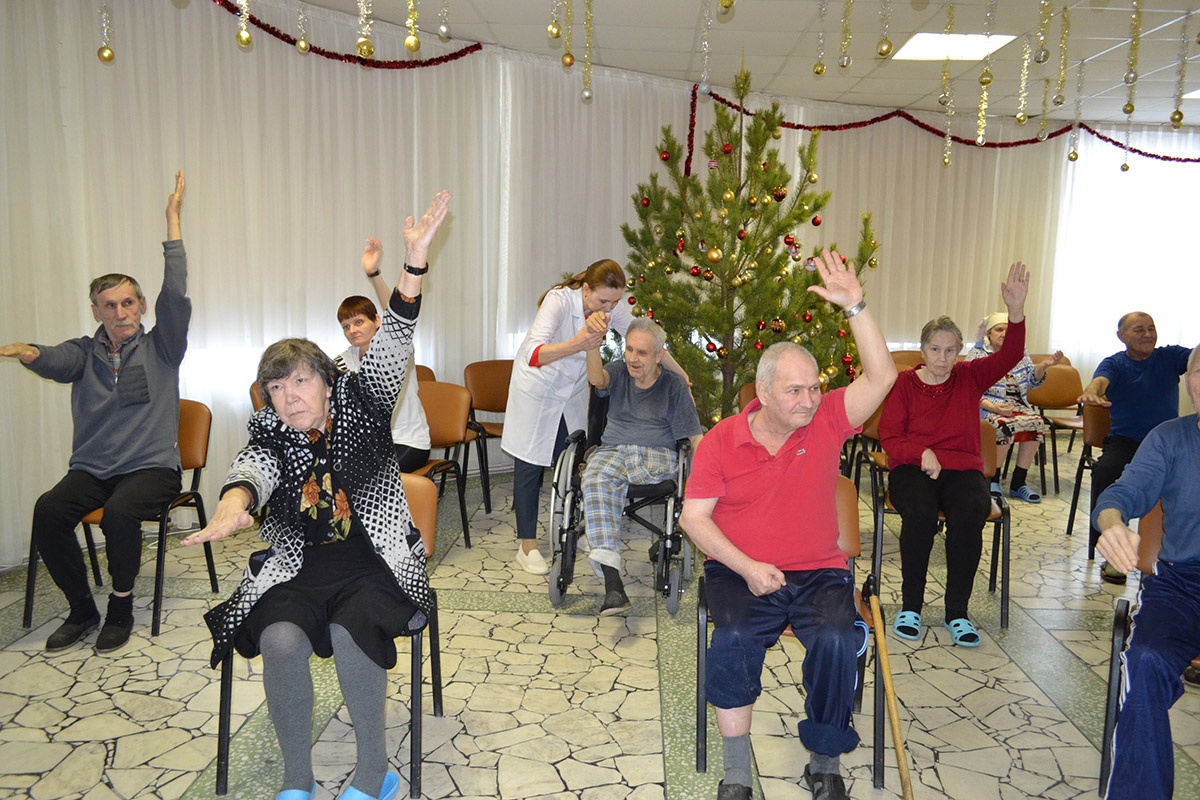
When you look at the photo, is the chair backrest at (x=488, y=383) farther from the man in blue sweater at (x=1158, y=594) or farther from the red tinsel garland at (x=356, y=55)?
the man in blue sweater at (x=1158, y=594)

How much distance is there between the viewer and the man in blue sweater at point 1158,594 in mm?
2086

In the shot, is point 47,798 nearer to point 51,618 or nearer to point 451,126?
point 51,618

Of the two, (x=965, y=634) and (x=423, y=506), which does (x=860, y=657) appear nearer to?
(x=965, y=634)

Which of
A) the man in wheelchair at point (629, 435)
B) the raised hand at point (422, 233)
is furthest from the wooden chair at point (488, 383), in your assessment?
the raised hand at point (422, 233)

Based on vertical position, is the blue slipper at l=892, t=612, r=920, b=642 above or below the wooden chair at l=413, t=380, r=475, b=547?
below

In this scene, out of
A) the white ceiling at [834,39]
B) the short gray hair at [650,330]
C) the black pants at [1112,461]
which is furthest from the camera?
the white ceiling at [834,39]

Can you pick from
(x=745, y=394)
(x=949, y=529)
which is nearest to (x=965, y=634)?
(x=949, y=529)

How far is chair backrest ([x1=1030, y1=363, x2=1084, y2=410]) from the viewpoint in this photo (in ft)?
21.2

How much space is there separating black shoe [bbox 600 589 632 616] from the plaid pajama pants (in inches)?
4.3

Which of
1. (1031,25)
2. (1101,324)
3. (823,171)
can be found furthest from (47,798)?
(1101,324)

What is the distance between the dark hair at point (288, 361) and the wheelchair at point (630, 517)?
1.46 meters

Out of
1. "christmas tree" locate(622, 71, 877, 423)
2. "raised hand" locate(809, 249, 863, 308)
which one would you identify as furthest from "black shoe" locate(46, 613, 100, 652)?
"raised hand" locate(809, 249, 863, 308)

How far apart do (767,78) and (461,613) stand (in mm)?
4969

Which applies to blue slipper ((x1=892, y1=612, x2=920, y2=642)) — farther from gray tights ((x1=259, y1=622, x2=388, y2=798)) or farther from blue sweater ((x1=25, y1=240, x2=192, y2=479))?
blue sweater ((x1=25, y1=240, x2=192, y2=479))
